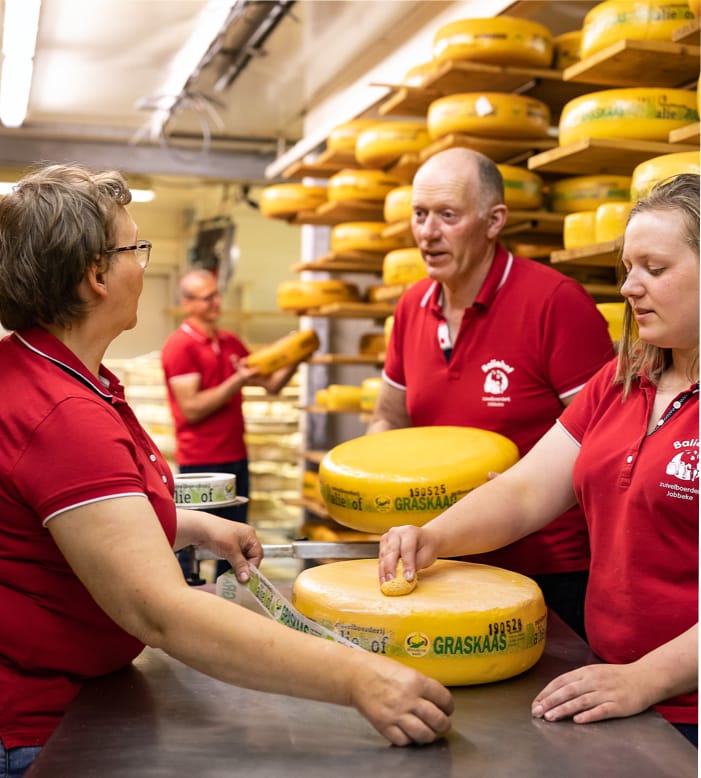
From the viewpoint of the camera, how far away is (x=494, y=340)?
2.71 m

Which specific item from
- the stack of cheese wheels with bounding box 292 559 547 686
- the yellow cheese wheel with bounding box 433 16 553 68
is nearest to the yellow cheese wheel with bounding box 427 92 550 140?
the yellow cheese wheel with bounding box 433 16 553 68

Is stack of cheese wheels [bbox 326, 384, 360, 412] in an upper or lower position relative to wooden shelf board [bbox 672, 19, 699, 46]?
lower

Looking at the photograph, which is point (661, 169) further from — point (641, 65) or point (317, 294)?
point (317, 294)

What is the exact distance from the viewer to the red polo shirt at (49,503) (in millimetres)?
1409

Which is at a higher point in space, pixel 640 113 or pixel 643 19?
pixel 643 19

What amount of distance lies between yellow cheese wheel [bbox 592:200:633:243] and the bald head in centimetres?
49

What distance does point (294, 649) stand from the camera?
1.33m

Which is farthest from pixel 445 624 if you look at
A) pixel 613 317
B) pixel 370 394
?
pixel 370 394

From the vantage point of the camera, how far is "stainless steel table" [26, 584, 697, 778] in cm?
129

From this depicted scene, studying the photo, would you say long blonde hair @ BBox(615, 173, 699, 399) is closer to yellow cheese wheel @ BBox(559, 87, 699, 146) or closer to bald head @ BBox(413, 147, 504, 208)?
bald head @ BBox(413, 147, 504, 208)

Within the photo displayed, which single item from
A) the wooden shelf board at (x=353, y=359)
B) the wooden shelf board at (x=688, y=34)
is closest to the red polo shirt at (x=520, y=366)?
the wooden shelf board at (x=688, y=34)

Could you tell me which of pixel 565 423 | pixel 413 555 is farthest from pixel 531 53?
pixel 413 555

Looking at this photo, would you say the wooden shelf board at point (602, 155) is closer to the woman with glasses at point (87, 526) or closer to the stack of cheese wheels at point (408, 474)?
the stack of cheese wheels at point (408, 474)

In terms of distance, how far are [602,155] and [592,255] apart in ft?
1.25
